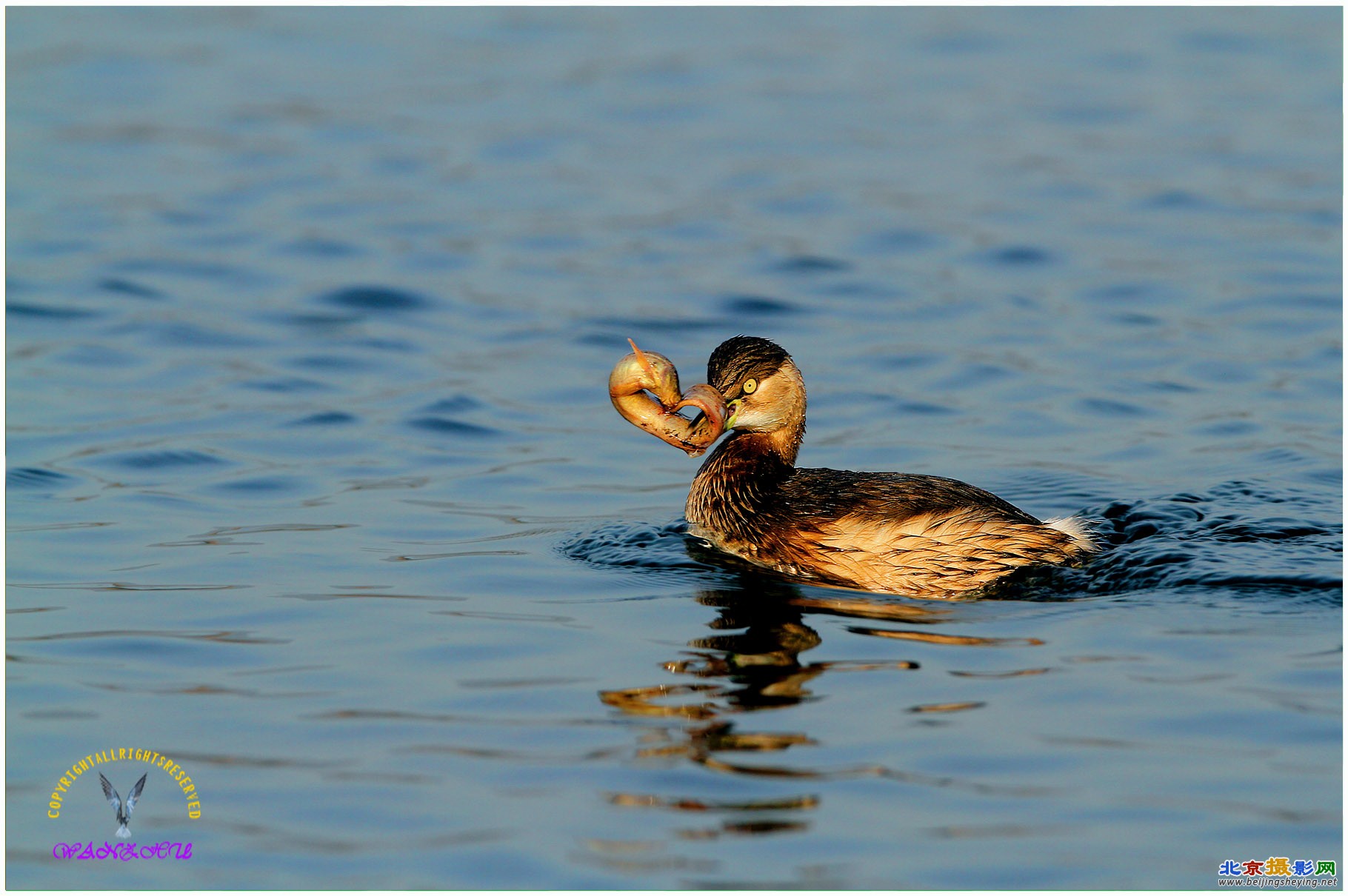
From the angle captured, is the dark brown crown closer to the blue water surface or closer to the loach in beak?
the loach in beak

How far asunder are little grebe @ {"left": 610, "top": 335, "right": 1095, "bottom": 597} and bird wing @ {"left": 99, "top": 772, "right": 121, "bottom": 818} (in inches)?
135

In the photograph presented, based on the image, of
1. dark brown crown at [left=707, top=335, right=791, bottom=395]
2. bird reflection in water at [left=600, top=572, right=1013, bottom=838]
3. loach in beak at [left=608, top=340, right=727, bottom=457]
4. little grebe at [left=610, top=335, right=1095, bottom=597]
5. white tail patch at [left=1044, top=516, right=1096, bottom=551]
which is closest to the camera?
bird reflection in water at [left=600, top=572, right=1013, bottom=838]

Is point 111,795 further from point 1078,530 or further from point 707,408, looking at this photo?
point 1078,530

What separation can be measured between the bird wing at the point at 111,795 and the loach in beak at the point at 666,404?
343cm

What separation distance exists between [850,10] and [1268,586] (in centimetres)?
1923

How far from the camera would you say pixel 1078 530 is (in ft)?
29.9

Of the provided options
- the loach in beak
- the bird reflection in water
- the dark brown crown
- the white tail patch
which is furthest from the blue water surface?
the dark brown crown

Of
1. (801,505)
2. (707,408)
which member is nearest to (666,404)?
(707,408)

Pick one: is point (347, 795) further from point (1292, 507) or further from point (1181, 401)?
point (1181, 401)

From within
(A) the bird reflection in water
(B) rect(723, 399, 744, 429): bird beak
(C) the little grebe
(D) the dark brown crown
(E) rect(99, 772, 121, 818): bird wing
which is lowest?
(E) rect(99, 772, 121, 818): bird wing

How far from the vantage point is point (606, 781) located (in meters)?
6.40

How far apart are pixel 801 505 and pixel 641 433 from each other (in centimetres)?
352

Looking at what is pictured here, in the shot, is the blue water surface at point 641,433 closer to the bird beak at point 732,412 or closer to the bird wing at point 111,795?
the bird wing at point 111,795

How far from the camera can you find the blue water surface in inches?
247
